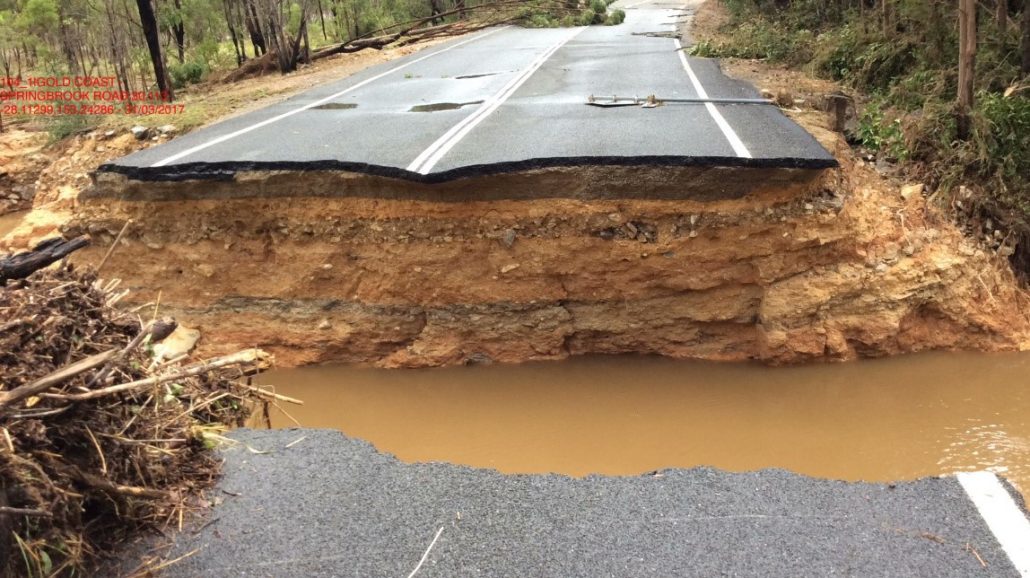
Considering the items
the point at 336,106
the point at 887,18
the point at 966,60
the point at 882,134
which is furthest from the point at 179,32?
the point at 966,60

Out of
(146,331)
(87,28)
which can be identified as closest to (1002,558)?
(146,331)

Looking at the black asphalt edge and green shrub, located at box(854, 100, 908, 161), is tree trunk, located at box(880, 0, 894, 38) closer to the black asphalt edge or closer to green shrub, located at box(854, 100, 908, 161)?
green shrub, located at box(854, 100, 908, 161)

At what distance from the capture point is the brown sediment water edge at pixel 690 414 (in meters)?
5.96

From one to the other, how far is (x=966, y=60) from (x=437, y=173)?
5.84 metres

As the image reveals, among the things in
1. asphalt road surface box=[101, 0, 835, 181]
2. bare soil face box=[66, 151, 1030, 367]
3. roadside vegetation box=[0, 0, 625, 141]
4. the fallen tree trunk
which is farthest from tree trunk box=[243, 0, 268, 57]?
the fallen tree trunk

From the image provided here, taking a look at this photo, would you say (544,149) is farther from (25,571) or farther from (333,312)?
(25,571)

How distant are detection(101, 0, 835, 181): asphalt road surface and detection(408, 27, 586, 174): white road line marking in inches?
0.7

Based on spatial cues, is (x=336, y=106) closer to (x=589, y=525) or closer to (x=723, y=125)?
(x=723, y=125)

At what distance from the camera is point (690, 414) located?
6750mm

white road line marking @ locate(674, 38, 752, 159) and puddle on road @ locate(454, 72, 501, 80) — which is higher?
puddle on road @ locate(454, 72, 501, 80)

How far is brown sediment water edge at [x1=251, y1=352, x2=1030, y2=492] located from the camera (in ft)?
19.6

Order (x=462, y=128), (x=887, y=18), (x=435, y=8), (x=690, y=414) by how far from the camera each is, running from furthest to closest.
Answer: (x=435, y=8), (x=887, y=18), (x=462, y=128), (x=690, y=414)

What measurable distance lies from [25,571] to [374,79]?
38.3 feet

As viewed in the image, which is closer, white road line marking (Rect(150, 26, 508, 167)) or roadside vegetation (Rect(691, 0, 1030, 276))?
roadside vegetation (Rect(691, 0, 1030, 276))
